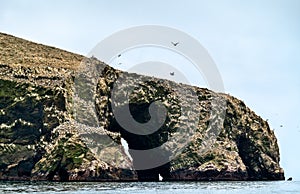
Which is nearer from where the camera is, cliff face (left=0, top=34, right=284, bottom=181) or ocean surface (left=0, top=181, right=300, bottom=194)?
ocean surface (left=0, top=181, right=300, bottom=194)

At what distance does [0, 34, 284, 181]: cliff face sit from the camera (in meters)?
147

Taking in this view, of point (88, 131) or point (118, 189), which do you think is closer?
point (118, 189)

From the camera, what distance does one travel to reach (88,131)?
159125mm

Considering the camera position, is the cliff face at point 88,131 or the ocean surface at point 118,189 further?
the cliff face at point 88,131

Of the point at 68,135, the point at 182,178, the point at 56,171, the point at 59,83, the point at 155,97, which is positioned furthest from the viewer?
the point at 155,97

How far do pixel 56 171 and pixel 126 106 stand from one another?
48.1m

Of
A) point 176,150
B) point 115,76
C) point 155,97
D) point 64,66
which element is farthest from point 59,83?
point 176,150

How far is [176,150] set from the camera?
18850cm

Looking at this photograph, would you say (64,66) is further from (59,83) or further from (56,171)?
(56,171)

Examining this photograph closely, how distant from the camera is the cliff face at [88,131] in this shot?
146875 mm

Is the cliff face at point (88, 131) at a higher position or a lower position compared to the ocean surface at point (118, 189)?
higher

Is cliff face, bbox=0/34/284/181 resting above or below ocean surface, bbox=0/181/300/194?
above

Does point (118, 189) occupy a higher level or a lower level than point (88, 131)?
lower

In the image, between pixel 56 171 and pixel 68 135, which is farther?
pixel 68 135
